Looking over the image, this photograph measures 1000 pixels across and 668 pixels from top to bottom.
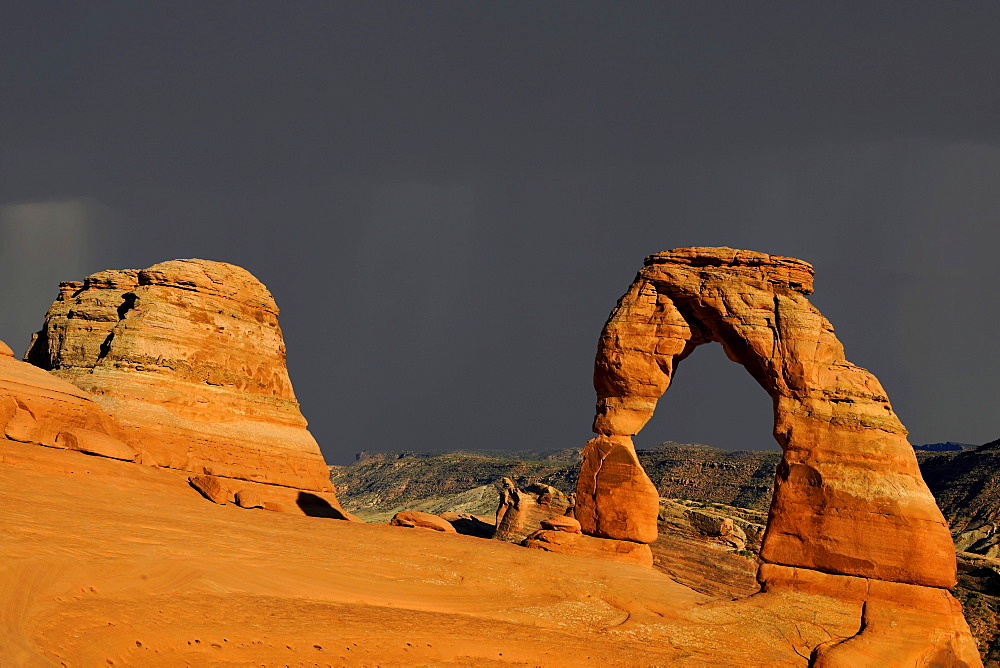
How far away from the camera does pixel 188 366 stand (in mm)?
31375

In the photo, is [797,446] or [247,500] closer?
[797,446]

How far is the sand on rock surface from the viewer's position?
11.5 meters

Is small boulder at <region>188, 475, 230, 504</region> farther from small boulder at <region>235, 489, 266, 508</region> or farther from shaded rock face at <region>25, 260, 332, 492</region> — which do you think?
shaded rock face at <region>25, 260, 332, 492</region>

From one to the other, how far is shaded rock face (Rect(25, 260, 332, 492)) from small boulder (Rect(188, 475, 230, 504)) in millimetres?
1897

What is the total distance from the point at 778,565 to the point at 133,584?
51.4 feet

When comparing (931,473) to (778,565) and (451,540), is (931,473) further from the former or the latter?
(451,540)

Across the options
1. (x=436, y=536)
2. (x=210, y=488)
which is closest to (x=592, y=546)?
(x=436, y=536)

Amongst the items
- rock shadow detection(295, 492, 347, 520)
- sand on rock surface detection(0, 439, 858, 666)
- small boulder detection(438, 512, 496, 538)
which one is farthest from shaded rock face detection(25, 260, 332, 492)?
small boulder detection(438, 512, 496, 538)

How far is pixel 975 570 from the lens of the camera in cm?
3494

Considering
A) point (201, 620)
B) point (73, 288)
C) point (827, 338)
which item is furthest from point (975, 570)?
point (73, 288)

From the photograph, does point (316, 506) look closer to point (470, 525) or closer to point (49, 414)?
point (470, 525)

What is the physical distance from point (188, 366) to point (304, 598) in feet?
62.2

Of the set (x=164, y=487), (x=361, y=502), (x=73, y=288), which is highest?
(x=73, y=288)

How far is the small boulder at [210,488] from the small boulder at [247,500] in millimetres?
386
